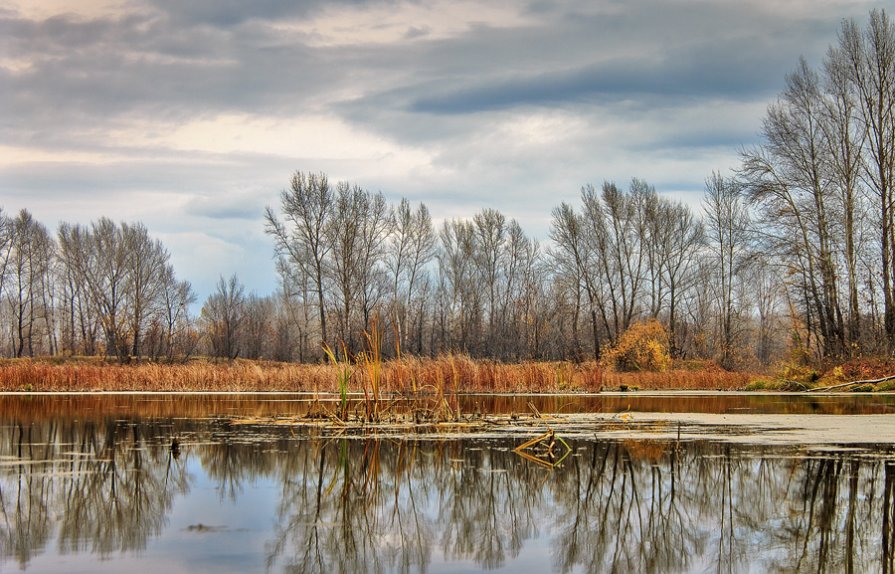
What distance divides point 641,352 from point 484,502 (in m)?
33.2

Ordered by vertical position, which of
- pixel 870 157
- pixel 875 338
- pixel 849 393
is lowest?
pixel 849 393

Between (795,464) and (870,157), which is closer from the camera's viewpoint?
(795,464)

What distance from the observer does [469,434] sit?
12.8 meters

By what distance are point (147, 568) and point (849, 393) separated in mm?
25070

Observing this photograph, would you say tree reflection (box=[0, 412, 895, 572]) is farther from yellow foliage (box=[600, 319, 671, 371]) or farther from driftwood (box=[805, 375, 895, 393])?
yellow foliage (box=[600, 319, 671, 371])

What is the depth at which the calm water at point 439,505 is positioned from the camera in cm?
548

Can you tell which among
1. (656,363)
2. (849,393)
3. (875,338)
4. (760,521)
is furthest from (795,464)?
(656,363)

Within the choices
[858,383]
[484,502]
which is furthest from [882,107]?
[484,502]

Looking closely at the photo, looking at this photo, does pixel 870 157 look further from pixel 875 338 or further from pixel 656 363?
pixel 656 363

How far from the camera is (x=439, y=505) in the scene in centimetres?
737

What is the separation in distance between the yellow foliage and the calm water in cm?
2730

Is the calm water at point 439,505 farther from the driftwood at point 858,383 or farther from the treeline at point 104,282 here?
the treeline at point 104,282

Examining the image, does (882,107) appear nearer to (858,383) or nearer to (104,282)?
(858,383)

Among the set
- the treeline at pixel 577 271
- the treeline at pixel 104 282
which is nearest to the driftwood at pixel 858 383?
the treeline at pixel 577 271
